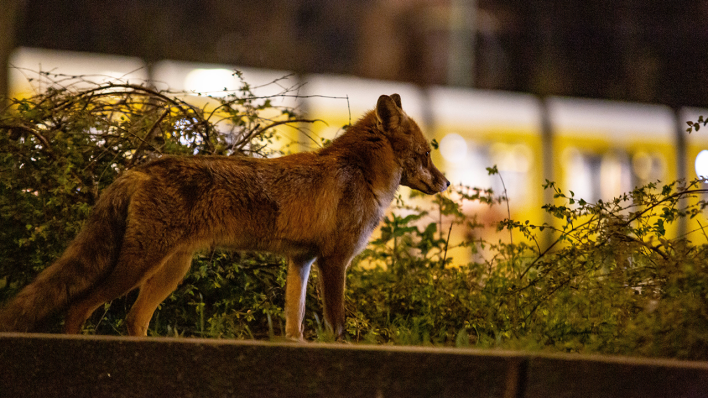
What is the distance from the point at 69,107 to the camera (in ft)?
18.9

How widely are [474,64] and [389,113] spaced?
10.8 m

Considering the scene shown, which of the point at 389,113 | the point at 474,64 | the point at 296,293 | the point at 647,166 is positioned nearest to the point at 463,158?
the point at 647,166

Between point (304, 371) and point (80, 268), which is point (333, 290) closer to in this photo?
point (304, 371)

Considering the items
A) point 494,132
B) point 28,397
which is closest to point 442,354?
point 28,397

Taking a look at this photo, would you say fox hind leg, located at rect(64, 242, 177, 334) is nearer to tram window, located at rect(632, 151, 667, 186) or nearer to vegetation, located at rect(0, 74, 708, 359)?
vegetation, located at rect(0, 74, 708, 359)

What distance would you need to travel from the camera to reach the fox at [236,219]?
3830 millimetres

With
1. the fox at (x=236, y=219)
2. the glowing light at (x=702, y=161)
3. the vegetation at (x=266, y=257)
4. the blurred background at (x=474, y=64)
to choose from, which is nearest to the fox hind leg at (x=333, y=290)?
the fox at (x=236, y=219)

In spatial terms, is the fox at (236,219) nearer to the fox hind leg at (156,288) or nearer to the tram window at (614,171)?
the fox hind leg at (156,288)

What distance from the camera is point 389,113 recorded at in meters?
5.00

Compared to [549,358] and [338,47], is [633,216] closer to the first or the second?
[549,358]

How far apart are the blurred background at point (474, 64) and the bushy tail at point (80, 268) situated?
5.58 metres

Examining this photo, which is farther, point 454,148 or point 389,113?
point 454,148

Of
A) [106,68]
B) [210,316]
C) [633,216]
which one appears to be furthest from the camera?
[106,68]

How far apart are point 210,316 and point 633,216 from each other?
349 centimetres
